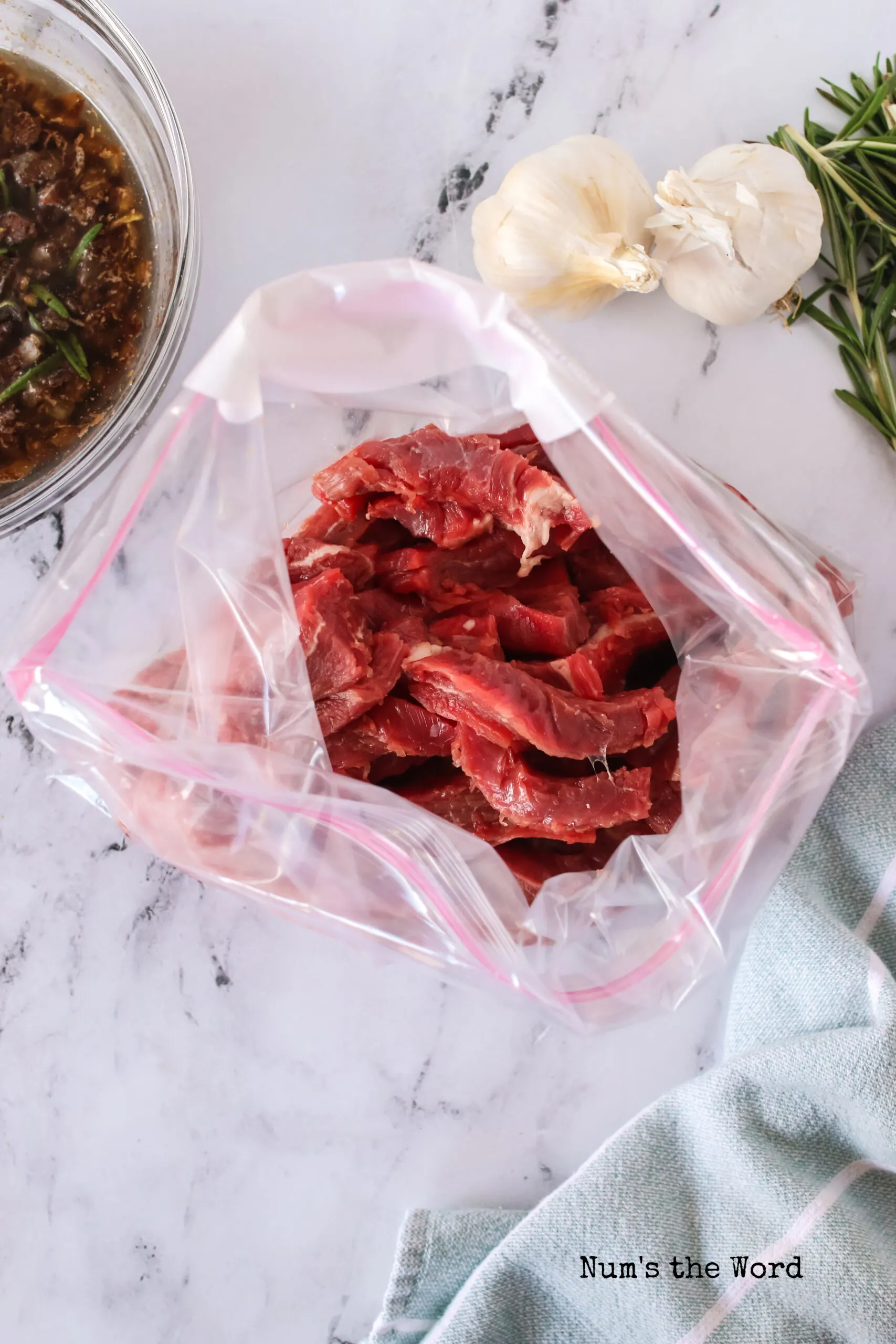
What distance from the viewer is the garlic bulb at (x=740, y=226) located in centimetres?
119

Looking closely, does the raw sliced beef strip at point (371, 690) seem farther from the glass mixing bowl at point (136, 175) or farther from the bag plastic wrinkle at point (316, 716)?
the glass mixing bowl at point (136, 175)

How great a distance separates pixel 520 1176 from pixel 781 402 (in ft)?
3.36

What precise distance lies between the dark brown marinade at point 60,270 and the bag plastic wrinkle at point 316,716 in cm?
29

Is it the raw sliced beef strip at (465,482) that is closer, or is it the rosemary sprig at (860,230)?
the raw sliced beef strip at (465,482)

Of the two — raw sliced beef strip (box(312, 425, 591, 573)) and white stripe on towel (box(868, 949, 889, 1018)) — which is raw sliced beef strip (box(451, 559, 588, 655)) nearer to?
raw sliced beef strip (box(312, 425, 591, 573))

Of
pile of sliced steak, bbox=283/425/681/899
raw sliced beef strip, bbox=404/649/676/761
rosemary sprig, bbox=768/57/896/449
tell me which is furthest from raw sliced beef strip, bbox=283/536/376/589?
rosemary sprig, bbox=768/57/896/449

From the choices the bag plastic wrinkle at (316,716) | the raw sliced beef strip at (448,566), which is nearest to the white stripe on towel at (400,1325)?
the bag plastic wrinkle at (316,716)

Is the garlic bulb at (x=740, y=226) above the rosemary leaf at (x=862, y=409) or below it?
above

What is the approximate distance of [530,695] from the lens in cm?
99

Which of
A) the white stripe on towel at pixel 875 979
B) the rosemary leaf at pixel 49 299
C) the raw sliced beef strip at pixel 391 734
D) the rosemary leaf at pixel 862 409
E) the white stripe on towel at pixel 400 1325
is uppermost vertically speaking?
the rosemary leaf at pixel 49 299

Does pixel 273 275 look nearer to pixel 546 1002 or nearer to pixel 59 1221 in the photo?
pixel 546 1002

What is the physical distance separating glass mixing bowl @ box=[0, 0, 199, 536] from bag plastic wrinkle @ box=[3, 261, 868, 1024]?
0.21 meters

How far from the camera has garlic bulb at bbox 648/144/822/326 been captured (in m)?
1.19

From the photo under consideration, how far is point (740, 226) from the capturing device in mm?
1200
